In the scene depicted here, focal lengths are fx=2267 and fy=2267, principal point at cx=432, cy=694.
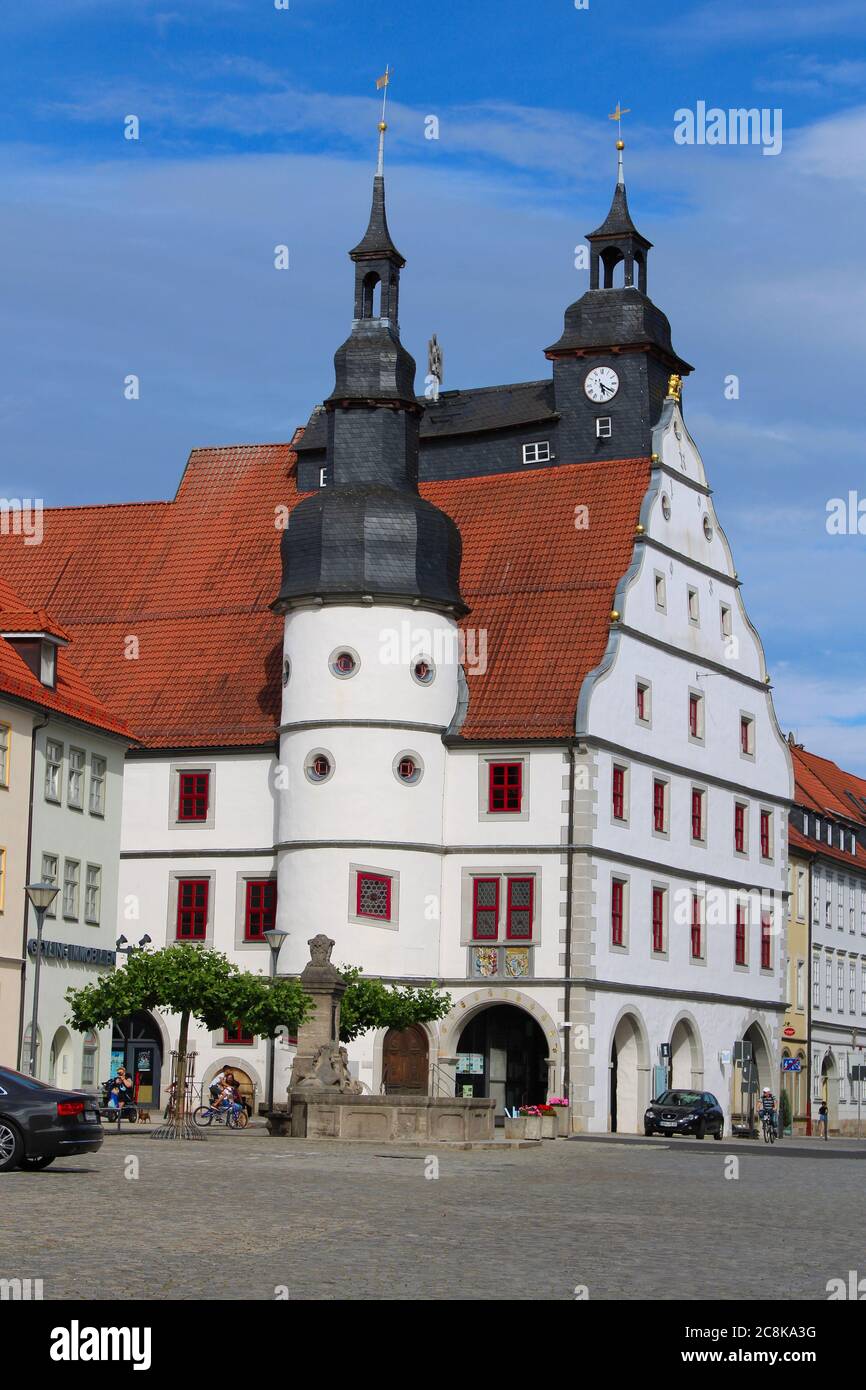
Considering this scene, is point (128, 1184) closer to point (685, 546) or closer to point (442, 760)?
point (442, 760)

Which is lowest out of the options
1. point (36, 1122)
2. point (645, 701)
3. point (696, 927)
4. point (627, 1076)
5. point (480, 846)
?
point (36, 1122)

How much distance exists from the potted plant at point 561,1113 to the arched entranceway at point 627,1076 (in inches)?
179

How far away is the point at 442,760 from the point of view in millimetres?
58781

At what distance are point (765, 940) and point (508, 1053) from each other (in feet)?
37.3

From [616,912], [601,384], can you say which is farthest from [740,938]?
[601,384]

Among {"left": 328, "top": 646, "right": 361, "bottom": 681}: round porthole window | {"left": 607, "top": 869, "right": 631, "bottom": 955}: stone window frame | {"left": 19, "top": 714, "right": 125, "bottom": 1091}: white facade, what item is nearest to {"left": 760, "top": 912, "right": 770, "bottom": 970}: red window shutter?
{"left": 607, "top": 869, "right": 631, "bottom": 955}: stone window frame

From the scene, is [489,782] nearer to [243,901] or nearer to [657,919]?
[657,919]

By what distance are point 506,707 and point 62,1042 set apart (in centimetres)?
1525

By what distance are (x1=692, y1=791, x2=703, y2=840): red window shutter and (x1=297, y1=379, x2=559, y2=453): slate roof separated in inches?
486

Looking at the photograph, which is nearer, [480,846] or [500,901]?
[500,901]

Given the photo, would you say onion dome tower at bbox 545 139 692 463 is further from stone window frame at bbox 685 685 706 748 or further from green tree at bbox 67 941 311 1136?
green tree at bbox 67 941 311 1136

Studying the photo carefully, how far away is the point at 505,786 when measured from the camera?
58.4 metres

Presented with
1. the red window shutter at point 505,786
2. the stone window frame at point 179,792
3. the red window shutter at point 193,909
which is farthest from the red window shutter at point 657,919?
the stone window frame at point 179,792
